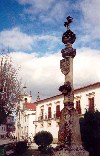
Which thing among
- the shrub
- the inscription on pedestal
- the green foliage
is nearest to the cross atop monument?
the inscription on pedestal

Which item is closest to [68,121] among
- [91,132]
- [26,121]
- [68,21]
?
[68,21]

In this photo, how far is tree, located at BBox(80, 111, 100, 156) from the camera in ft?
57.5

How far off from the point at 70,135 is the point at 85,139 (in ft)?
21.5

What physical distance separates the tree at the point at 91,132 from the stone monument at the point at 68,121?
583cm

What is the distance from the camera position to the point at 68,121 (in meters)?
12.1

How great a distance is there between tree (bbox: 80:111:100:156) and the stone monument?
19.1 feet

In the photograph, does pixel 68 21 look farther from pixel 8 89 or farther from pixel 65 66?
pixel 8 89

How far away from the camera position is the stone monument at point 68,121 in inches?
467

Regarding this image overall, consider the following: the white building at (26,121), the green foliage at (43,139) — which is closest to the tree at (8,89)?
the green foliage at (43,139)

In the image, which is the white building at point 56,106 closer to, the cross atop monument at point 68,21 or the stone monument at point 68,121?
the cross atop monument at point 68,21

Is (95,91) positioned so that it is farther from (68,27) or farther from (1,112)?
(68,27)

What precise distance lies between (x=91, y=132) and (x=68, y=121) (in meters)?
6.55

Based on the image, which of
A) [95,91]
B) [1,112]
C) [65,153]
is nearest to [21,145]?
[1,112]

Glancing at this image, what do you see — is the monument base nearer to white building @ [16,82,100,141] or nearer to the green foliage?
the green foliage
